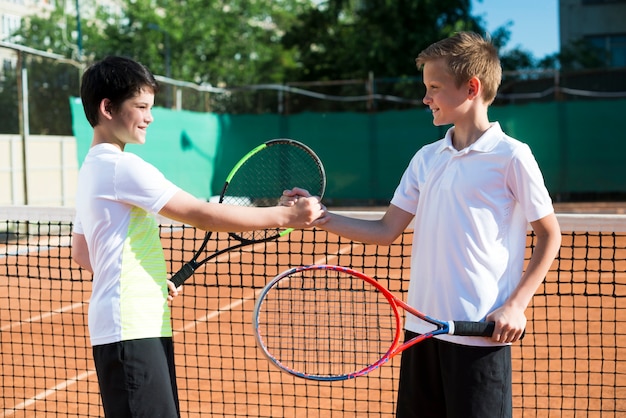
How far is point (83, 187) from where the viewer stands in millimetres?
2148

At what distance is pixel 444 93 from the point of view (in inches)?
83.4

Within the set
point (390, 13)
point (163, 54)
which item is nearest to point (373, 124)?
point (390, 13)

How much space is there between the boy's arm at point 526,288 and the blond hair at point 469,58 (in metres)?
0.38

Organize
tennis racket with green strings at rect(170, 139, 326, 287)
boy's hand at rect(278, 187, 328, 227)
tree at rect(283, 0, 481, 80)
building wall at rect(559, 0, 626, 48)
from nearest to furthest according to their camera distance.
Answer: boy's hand at rect(278, 187, 328, 227)
tennis racket with green strings at rect(170, 139, 326, 287)
tree at rect(283, 0, 481, 80)
building wall at rect(559, 0, 626, 48)

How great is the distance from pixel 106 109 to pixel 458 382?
46.2 inches

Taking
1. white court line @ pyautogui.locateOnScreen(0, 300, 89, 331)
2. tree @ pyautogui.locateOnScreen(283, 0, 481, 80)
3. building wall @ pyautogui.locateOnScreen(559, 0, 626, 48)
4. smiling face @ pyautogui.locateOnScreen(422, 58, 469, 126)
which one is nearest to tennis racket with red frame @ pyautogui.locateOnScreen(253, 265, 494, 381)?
smiling face @ pyautogui.locateOnScreen(422, 58, 469, 126)

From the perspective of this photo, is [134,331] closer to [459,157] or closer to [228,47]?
[459,157]

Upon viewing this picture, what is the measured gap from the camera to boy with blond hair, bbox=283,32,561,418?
2049 millimetres

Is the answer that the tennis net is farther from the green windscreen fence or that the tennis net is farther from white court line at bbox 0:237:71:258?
the green windscreen fence

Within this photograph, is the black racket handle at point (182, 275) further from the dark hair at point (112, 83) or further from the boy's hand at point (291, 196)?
the dark hair at point (112, 83)

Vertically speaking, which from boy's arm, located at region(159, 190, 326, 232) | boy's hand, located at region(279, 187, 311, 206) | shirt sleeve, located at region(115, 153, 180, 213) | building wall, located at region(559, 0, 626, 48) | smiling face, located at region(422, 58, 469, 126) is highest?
building wall, located at region(559, 0, 626, 48)

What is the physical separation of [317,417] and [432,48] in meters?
2.56

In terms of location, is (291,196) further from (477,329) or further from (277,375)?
(277,375)

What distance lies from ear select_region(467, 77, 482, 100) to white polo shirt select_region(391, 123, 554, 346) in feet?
0.34
